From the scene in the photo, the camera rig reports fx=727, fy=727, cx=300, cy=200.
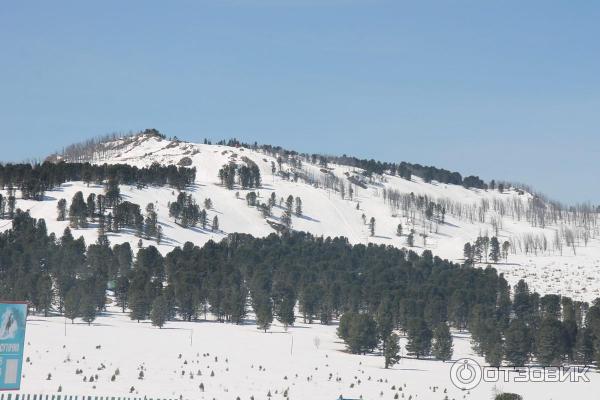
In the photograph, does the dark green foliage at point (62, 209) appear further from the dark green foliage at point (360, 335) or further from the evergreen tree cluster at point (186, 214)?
the dark green foliage at point (360, 335)

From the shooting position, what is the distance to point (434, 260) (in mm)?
182500

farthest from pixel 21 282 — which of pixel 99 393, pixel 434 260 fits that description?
pixel 434 260

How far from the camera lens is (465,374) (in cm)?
8119

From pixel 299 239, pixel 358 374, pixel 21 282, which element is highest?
pixel 299 239

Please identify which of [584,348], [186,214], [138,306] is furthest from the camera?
[186,214]

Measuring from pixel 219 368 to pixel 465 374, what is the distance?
1253 inches

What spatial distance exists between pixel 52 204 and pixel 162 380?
136 metres

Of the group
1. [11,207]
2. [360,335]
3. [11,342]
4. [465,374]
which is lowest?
[465,374]

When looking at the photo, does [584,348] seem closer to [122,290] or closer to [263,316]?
[263,316]

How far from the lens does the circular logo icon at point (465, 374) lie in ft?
232

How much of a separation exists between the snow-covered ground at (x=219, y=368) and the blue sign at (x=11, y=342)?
1557cm

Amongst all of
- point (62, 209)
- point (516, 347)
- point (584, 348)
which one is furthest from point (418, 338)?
point (62, 209)

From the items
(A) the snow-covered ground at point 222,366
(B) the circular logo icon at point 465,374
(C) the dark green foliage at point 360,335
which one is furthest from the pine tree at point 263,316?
(B) the circular logo icon at point 465,374

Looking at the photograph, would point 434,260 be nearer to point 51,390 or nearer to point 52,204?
point 52,204
